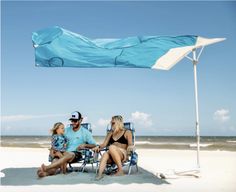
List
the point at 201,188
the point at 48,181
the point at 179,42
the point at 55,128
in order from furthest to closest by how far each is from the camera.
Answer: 1. the point at 55,128
2. the point at 179,42
3. the point at 48,181
4. the point at 201,188

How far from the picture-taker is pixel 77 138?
224 inches

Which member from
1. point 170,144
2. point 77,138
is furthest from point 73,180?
point 170,144

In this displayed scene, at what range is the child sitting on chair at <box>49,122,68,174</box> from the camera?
549 centimetres

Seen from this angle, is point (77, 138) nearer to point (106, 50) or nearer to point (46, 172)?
point (46, 172)

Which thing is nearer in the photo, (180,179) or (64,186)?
(64,186)

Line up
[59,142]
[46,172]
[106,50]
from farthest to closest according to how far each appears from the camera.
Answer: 1. [59,142]
2. [46,172]
3. [106,50]

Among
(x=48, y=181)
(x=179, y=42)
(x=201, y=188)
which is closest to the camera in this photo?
(x=201, y=188)

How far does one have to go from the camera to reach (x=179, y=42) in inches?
209

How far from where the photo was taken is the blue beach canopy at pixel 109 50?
16.3 feet

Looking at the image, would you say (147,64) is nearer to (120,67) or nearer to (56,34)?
(120,67)

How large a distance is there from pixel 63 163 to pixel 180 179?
62.4 inches

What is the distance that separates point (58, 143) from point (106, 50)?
1510 millimetres

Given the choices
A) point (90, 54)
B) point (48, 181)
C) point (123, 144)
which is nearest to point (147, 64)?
point (90, 54)

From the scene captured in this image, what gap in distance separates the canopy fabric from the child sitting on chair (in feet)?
3.78
